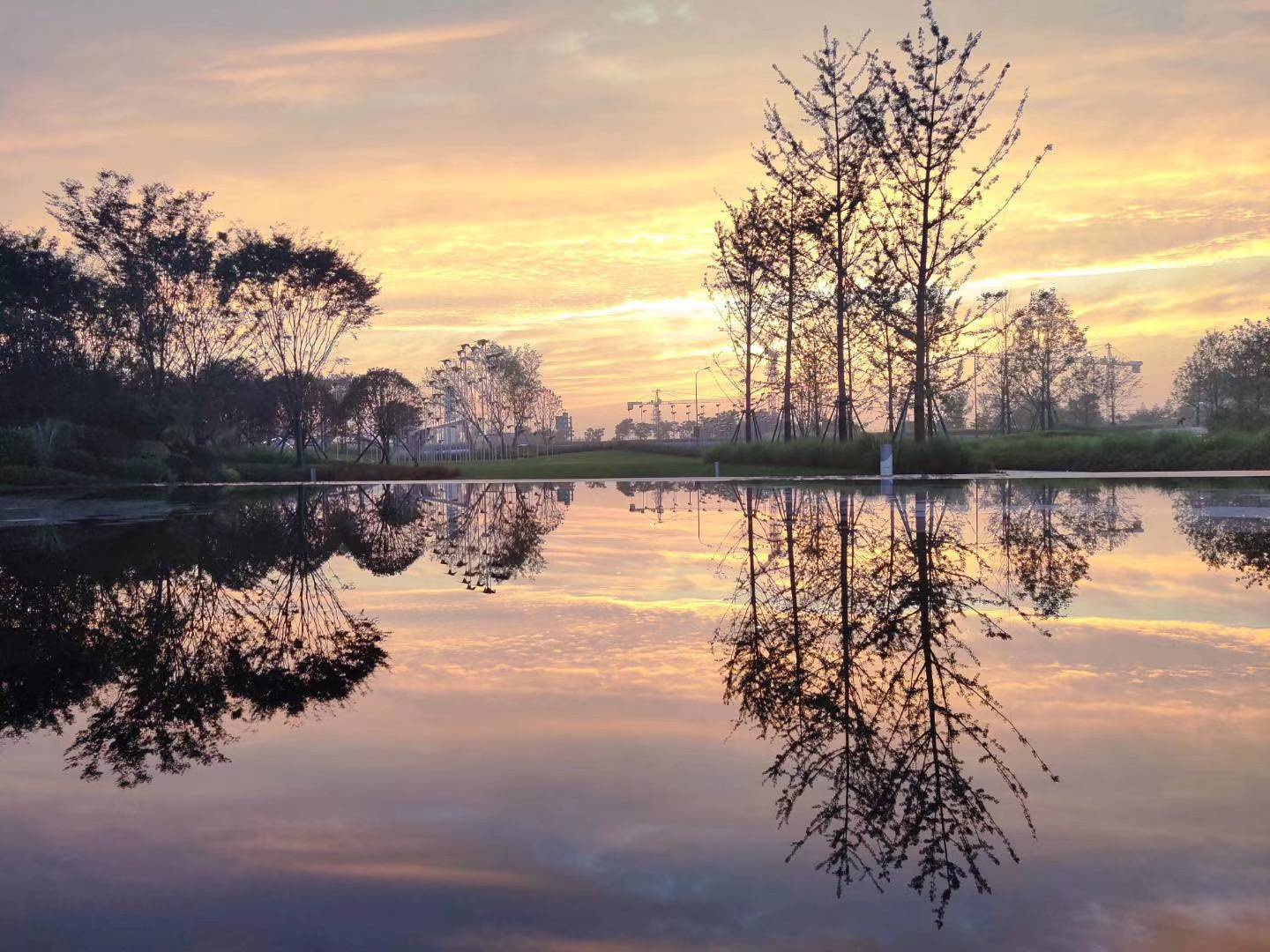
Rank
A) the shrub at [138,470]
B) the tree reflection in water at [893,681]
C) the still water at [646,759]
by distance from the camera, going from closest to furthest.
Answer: the still water at [646,759]
the tree reflection in water at [893,681]
the shrub at [138,470]

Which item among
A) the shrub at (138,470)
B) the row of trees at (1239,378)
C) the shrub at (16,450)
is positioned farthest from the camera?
the row of trees at (1239,378)

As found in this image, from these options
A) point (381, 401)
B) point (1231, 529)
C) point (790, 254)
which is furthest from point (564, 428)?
point (1231, 529)

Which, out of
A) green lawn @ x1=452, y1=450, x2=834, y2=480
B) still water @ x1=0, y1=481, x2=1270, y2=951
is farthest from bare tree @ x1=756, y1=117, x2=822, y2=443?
still water @ x1=0, y1=481, x2=1270, y2=951

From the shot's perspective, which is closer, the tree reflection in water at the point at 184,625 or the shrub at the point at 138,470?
the tree reflection in water at the point at 184,625

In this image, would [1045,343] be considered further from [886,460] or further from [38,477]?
[38,477]

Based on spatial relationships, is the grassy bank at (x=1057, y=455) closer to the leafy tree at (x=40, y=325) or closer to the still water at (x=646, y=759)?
the still water at (x=646, y=759)

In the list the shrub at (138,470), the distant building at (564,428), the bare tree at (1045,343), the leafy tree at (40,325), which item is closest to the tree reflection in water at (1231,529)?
the shrub at (138,470)

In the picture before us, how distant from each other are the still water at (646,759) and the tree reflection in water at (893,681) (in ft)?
0.10

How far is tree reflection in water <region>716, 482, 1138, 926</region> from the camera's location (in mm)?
3865

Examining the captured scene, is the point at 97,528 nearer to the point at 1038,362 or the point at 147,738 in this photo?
the point at 147,738

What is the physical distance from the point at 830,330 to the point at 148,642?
42823 mm

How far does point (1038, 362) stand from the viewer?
234 feet

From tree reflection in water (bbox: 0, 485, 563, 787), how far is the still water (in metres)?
0.05

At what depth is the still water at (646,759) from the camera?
3.29m
